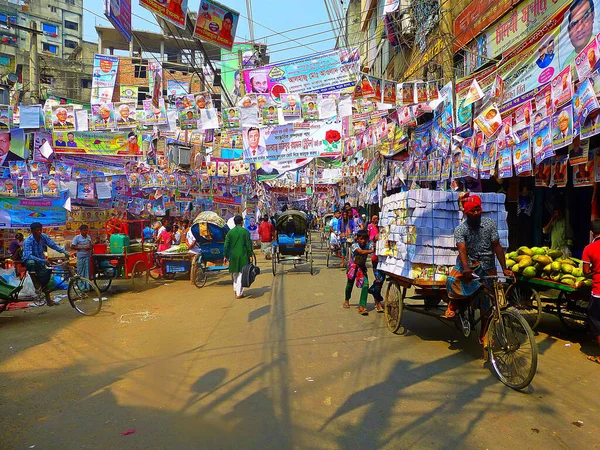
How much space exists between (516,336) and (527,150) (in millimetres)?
4240

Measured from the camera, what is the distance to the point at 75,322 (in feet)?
24.7

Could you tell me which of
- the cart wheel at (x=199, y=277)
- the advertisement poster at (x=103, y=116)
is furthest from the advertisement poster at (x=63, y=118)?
the cart wheel at (x=199, y=277)

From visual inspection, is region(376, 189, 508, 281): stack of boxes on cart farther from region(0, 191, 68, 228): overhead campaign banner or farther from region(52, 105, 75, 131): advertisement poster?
region(0, 191, 68, 228): overhead campaign banner

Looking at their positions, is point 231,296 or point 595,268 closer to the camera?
point 595,268

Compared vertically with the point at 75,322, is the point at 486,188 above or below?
above

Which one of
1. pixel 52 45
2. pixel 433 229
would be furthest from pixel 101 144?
pixel 52 45

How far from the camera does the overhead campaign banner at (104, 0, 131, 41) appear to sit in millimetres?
8164

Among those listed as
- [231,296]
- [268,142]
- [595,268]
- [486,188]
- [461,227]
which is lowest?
[231,296]

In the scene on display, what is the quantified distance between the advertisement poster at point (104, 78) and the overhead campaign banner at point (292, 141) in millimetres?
4065

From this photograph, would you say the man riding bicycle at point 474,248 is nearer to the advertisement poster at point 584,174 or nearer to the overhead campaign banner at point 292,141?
the advertisement poster at point 584,174

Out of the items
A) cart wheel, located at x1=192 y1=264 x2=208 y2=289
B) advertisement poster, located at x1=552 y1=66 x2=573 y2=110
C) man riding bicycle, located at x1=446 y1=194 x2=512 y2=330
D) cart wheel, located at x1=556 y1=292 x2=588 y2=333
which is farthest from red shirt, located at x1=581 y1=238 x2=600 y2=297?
cart wheel, located at x1=192 y1=264 x2=208 y2=289

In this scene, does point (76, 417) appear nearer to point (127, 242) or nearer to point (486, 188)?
point (127, 242)

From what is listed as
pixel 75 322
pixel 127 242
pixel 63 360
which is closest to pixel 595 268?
pixel 63 360

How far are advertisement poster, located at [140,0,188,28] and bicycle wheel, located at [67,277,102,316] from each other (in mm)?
5388
